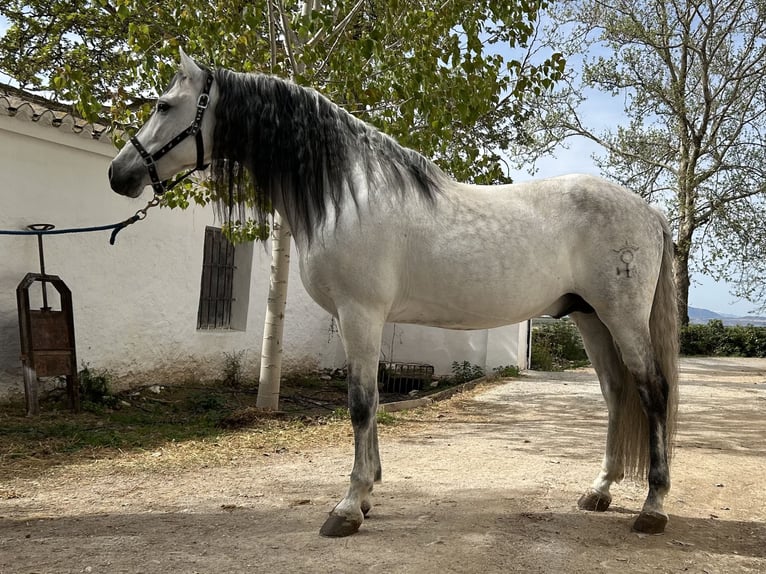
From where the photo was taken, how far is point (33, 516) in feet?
10.6

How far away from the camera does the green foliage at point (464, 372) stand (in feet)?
34.4

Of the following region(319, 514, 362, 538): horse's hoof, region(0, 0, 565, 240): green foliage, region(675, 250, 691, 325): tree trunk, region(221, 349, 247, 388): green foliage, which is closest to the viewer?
region(319, 514, 362, 538): horse's hoof

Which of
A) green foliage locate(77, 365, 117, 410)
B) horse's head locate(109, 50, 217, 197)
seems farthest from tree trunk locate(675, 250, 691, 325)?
horse's head locate(109, 50, 217, 197)

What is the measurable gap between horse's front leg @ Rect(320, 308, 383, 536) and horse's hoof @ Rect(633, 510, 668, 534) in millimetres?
1253

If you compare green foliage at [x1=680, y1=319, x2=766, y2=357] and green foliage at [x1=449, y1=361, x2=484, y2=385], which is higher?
green foliage at [x1=680, y1=319, x2=766, y2=357]

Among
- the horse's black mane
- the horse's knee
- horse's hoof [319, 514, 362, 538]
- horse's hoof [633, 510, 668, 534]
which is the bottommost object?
horse's hoof [319, 514, 362, 538]

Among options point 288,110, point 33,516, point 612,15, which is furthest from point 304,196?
point 612,15

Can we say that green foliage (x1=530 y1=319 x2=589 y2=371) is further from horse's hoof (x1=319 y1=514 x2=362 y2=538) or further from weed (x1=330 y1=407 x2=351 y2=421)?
horse's hoof (x1=319 y1=514 x2=362 y2=538)

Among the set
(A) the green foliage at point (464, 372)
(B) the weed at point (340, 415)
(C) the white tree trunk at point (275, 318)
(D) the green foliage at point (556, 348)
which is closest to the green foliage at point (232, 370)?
(C) the white tree trunk at point (275, 318)

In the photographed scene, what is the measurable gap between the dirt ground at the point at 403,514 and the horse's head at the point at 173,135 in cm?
160

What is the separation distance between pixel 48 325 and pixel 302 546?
4.79m

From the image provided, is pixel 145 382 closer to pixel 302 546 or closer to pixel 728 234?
pixel 302 546

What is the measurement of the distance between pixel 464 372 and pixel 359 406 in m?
7.86

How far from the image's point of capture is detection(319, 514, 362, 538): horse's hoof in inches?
111
